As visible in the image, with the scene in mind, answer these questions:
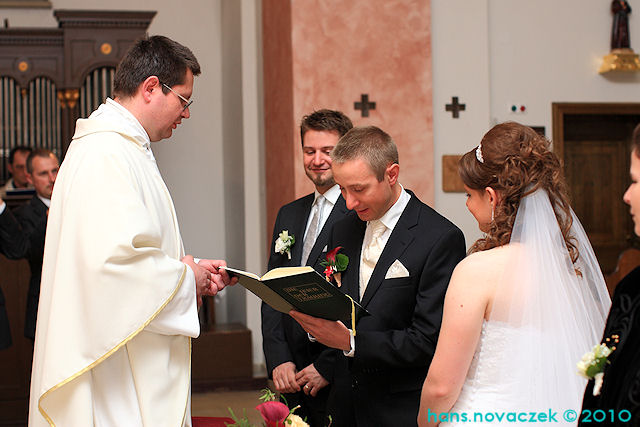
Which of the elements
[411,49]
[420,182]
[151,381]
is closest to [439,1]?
[411,49]

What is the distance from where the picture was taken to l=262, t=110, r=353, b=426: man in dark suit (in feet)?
9.96

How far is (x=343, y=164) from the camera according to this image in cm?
271

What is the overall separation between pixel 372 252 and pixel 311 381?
1.87 feet

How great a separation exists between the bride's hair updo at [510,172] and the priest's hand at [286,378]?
1142mm

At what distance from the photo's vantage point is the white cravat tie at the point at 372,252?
279 centimetres

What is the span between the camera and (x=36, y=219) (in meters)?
5.24

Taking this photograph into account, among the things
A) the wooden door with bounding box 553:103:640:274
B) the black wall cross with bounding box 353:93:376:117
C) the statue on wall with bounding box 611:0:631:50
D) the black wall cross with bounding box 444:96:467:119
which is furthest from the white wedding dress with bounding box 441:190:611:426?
the wooden door with bounding box 553:103:640:274

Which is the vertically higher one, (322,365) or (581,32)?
(581,32)

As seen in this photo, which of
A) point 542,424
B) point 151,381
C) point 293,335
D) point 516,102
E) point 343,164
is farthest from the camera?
point 516,102

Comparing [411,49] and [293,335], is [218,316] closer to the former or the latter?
[411,49]

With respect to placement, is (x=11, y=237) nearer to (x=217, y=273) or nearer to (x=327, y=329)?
(x=217, y=273)

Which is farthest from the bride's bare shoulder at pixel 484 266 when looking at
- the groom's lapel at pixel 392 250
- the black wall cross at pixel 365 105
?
the black wall cross at pixel 365 105

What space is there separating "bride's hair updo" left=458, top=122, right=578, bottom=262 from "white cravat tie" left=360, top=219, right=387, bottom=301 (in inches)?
23.9

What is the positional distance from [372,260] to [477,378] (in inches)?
29.0
